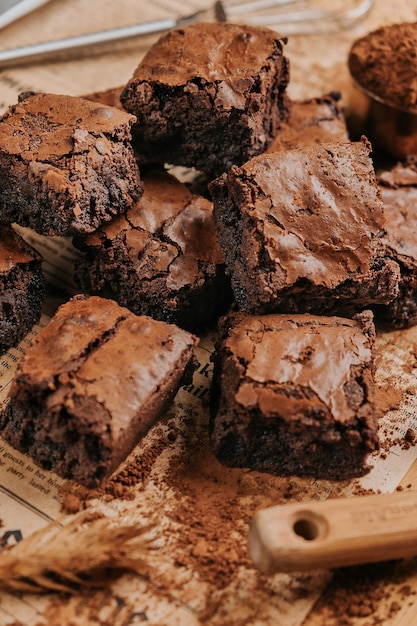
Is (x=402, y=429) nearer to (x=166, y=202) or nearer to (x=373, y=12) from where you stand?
(x=166, y=202)

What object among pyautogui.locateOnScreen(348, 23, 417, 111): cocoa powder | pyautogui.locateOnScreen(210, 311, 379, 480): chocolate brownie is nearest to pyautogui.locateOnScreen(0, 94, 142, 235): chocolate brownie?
pyautogui.locateOnScreen(210, 311, 379, 480): chocolate brownie

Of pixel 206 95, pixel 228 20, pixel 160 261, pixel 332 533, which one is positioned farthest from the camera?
pixel 228 20

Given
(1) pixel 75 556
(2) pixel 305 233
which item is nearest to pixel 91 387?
(1) pixel 75 556

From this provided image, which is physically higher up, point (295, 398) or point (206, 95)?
point (206, 95)

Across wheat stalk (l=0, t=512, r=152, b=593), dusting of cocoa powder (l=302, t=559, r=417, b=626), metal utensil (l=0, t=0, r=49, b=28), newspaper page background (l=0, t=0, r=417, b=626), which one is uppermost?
metal utensil (l=0, t=0, r=49, b=28)

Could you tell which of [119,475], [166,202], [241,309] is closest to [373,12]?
[166,202]

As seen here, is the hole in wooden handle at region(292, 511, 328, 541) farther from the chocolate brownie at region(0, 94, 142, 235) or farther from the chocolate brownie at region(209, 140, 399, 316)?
the chocolate brownie at region(0, 94, 142, 235)

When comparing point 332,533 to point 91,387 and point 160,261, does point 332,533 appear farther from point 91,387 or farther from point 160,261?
point 160,261
